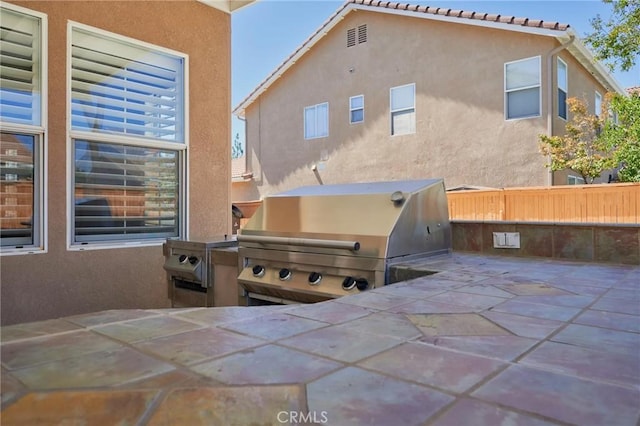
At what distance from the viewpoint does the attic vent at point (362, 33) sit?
1000cm

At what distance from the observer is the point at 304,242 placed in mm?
3107

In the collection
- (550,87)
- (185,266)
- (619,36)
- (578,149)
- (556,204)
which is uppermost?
(619,36)

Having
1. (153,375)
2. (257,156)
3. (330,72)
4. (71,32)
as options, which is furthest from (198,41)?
(257,156)

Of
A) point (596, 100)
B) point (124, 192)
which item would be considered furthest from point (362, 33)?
point (124, 192)

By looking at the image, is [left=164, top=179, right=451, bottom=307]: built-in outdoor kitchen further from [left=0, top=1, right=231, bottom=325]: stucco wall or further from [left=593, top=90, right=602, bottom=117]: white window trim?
[left=593, top=90, right=602, bottom=117]: white window trim

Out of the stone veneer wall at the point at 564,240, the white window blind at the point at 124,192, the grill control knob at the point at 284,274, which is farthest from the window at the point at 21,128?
the stone veneer wall at the point at 564,240

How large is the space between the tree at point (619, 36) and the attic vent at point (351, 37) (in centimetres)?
485

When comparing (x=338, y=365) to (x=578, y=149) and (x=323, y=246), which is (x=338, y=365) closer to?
(x=323, y=246)

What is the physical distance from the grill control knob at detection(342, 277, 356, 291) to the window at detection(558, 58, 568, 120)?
22.0 ft

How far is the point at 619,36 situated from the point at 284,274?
25.1 feet

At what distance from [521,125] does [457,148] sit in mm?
1218

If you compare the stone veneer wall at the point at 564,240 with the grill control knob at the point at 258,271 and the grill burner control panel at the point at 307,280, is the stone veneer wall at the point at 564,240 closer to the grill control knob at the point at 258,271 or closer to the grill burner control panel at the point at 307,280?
the grill burner control panel at the point at 307,280

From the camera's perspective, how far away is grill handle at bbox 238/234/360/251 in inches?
112

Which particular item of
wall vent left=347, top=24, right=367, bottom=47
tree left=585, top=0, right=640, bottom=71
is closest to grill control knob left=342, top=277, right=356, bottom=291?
tree left=585, top=0, right=640, bottom=71
